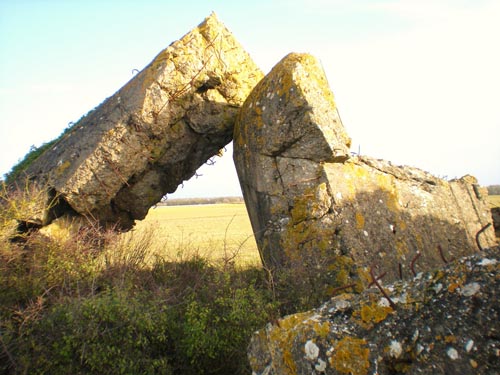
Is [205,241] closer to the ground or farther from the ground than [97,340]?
closer to the ground

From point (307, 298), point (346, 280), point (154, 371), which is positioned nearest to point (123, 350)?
point (154, 371)

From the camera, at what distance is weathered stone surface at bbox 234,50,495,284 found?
17.4 ft

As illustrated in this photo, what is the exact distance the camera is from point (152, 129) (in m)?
6.26

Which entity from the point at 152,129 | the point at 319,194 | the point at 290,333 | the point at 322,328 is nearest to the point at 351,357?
the point at 322,328

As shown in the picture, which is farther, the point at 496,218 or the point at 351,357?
the point at 496,218

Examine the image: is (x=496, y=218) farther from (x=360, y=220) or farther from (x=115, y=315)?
(x=115, y=315)

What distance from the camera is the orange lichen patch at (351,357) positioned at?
88.7 inches

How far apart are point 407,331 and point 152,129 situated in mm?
4811

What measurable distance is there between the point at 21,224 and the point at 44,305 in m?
1.63

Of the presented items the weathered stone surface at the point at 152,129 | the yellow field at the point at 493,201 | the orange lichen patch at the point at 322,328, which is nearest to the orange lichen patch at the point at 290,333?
the orange lichen patch at the point at 322,328

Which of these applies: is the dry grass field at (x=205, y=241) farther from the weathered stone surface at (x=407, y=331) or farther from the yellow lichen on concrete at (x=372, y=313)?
the yellow lichen on concrete at (x=372, y=313)

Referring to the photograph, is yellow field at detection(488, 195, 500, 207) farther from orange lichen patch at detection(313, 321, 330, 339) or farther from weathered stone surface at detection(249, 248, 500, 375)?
orange lichen patch at detection(313, 321, 330, 339)

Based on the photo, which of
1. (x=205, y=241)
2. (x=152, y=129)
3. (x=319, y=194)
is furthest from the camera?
(x=205, y=241)

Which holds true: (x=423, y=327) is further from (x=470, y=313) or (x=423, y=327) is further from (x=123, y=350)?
(x=123, y=350)
